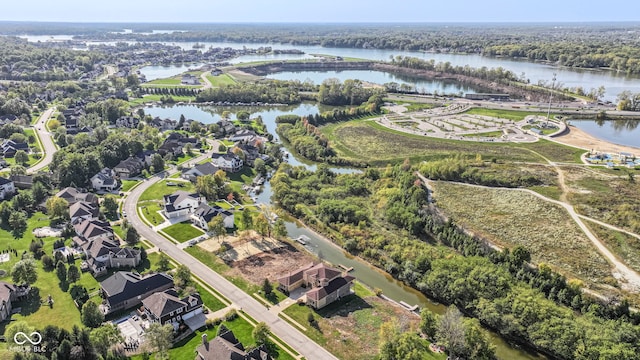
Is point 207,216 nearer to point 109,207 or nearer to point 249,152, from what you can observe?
point 109,207

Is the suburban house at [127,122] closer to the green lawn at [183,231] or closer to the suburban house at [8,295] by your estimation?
the green lawn at [183,231]

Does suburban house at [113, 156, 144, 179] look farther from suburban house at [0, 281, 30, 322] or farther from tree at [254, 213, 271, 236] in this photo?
suburban house at [0, 281, 30, 322]

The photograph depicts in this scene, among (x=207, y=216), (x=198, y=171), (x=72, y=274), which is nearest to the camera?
(x=72, y=274)

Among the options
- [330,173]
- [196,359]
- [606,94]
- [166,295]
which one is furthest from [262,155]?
[606,94]

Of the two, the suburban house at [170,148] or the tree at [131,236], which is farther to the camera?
the suburban house at [170,148]

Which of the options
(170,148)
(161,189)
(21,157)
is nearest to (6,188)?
(21,157)

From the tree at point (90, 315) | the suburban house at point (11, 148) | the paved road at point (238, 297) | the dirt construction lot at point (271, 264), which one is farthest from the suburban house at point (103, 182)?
the tree at point (90, 315)

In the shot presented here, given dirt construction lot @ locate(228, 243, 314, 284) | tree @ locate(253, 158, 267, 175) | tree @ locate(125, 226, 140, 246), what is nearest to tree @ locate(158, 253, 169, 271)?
dirt construction lot @ locate(228, 243, 314, 284)
